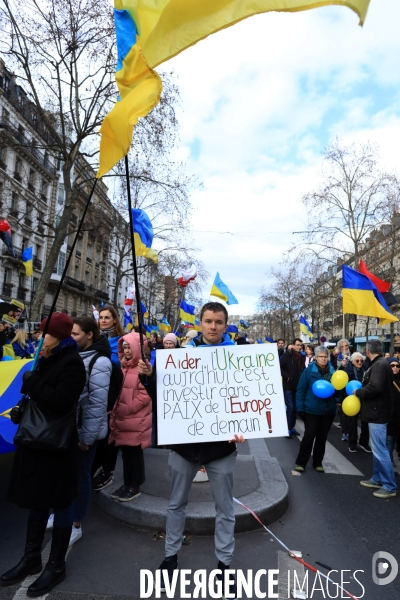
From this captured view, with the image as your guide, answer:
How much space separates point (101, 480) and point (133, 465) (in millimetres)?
584

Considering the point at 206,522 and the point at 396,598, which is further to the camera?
the point at 206,522

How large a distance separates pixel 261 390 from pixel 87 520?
2294 mm

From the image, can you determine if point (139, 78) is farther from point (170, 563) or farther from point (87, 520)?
point (87, 520)

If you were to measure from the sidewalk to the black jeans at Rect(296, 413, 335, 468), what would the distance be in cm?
71

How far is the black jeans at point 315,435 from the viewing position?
5.89 m

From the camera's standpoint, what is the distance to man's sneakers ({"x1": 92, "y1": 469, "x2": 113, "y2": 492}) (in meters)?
4.44

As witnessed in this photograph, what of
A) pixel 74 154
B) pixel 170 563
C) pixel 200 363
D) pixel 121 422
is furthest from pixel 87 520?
pixel 74 154

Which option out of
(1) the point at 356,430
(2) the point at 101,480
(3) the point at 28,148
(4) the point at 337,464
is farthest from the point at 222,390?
(3) the point at 28,148

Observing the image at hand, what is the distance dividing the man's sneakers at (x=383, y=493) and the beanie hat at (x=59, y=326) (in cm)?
427

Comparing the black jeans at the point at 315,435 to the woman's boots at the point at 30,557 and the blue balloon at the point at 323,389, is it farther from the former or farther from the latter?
the woman's boots at the point at 30,557

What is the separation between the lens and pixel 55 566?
9.45 ft

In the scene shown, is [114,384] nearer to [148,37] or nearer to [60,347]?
[60,347]

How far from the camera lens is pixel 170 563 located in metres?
2.95

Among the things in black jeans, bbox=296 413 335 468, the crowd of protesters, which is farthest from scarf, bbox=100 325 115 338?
black jeans, bbox=296 413 335 468
